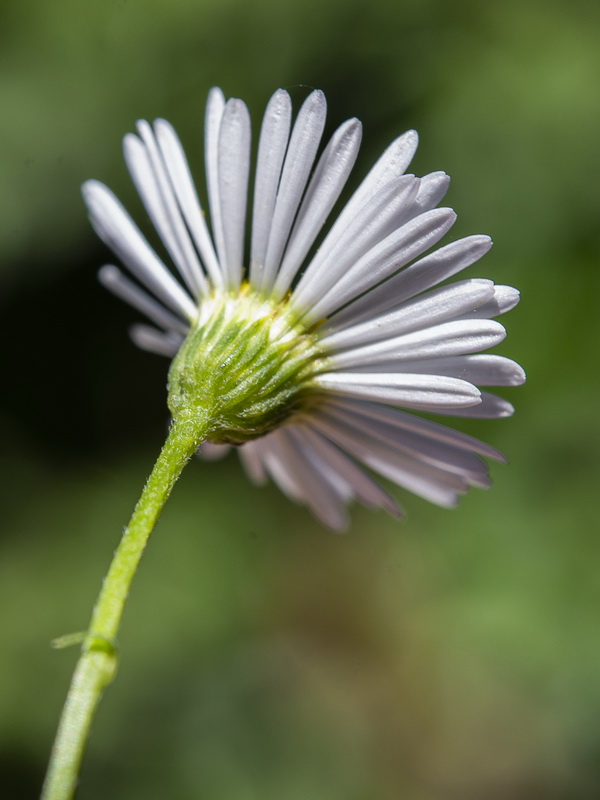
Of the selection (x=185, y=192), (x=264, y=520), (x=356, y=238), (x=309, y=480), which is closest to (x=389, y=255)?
(x=356, y=238)

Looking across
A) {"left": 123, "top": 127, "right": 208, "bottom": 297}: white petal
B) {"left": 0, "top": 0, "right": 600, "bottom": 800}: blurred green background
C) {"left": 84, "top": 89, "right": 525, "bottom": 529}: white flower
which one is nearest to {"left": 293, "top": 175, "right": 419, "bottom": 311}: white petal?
{"left": 84, "top": 89, "right": 525, "bottom": 529}: white flower

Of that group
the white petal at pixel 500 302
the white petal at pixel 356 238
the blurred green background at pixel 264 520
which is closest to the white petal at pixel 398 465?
the white petal at pixel 356 238

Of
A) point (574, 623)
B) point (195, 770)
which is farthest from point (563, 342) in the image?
point (195, 770)

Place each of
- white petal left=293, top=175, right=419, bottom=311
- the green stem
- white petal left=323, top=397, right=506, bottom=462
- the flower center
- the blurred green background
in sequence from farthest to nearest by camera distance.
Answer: the blurred green background → white petal left=323, top=397, right=506, bottom=462 → the flower center → white petal left=293, top=175, right=419, bottom=311 → the green stem

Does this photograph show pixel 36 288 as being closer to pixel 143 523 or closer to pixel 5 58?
pixel 5 58

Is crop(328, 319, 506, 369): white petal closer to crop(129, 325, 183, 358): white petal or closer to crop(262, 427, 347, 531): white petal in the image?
crop(262, 427, 347, 531): white petal

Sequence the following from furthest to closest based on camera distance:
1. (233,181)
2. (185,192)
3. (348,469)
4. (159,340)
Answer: (159,340)
(348,469)
(185,192)
(233,181)

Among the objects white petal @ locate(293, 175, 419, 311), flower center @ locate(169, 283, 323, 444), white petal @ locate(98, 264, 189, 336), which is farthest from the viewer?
white petal @ locate(98, 264, 189, 336)

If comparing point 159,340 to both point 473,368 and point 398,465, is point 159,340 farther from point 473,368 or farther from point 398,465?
point 473,368
